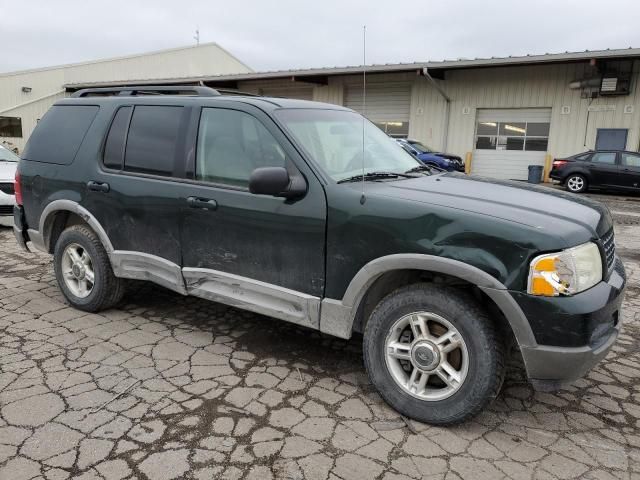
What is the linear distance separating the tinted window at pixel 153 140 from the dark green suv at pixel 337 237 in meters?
0.02

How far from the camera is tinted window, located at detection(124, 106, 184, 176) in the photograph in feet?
12.6

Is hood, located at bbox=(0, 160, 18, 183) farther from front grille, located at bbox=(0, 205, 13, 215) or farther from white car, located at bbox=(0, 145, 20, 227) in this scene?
front grille, located at bbox=(0, 205, 13, 215)

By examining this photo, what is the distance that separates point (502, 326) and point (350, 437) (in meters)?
1.05

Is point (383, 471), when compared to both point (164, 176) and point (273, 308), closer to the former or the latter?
point (273, 308)

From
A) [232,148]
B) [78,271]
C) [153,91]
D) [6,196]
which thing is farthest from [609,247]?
[6,196]

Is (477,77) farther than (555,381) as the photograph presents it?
Yes

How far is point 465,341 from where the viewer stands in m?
2.72

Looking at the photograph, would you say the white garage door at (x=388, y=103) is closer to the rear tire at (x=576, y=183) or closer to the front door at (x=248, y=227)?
the rear tire at (x=576, y=183)

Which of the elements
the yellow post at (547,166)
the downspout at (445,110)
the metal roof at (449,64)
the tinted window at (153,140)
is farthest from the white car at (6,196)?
the yellow post at (547,166)

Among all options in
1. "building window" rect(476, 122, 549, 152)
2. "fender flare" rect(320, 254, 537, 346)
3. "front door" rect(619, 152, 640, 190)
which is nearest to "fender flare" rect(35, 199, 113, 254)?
"fender flare" rect(320, 254, 537, 346)

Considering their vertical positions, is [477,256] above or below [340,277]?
above

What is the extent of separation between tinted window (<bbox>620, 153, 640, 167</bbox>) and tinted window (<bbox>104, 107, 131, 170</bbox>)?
15.7 metres

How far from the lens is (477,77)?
66.1 ft

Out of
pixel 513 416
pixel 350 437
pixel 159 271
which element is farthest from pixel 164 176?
pixel 513 416
